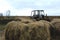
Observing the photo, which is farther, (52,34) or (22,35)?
(52,34)

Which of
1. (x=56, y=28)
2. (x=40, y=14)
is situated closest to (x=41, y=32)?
(x=56, y=28)

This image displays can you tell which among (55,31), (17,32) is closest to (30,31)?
(17,32)

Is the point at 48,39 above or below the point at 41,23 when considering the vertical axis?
below

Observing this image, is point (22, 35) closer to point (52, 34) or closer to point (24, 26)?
point (24, 26)

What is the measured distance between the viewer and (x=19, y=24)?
49.6 feet

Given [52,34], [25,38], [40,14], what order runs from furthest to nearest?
[40,14] → [52,34] → [25,38]

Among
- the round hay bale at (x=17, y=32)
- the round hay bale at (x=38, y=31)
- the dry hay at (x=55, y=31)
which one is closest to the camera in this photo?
the round hay bale at (x=38, y=31)

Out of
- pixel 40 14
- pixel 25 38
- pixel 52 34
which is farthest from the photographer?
pixel 40 14

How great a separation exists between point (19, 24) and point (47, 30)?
1662 millimetres

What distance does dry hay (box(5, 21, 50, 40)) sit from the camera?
47.7 feet

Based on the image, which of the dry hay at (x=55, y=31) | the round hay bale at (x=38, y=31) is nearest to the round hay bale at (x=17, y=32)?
the round hay bale at (x=38, y=31)

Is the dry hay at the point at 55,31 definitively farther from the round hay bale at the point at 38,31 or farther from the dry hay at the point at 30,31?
the round hay bale at the point at 38,31

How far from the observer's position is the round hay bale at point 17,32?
14641mm

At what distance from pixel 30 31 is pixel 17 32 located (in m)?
0.87
